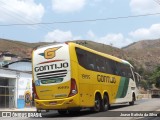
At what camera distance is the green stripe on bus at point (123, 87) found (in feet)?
85.5

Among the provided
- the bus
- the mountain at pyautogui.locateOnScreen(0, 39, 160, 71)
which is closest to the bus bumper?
the bus

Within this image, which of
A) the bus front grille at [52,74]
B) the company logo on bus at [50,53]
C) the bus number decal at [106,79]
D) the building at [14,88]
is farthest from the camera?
the building at [14,88]

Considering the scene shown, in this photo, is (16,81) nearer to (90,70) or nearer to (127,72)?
(127,72)

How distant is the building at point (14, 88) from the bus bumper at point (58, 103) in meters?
16.6

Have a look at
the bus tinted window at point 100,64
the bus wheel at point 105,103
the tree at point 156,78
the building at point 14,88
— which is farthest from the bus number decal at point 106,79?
A: the tree at point 156,78

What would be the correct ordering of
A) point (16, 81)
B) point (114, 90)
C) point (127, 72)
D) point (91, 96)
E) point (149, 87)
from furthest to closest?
1. point (149, 87)
2. point (16, 81)
3. point (127, 72)
4. point (114, 90)
5. point (91, 96)

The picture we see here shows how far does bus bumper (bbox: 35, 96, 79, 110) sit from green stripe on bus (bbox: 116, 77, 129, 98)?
24.1 ft

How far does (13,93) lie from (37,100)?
18.4 meters

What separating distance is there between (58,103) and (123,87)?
9.30 m

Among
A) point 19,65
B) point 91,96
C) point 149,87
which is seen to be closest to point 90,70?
point 91,96

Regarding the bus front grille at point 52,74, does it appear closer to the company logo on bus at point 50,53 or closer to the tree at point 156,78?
the company logo on bus at point 50,53

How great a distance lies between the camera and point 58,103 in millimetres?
18953

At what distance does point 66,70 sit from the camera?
62.3 ft

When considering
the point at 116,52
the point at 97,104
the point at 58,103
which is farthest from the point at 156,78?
the point at 58,103
